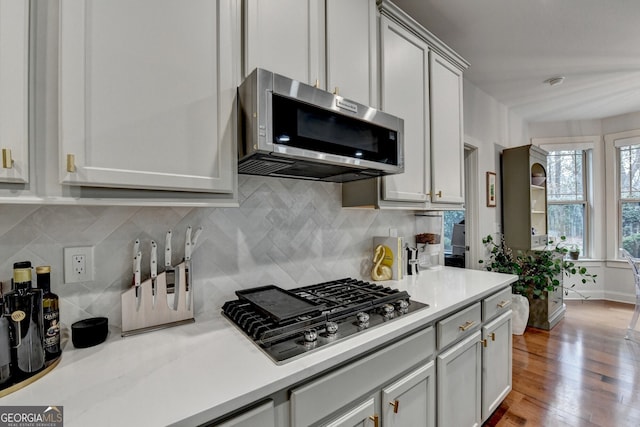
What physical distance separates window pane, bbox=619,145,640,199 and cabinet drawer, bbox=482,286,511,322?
400cm

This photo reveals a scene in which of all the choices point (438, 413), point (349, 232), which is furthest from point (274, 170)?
point (438, 413)

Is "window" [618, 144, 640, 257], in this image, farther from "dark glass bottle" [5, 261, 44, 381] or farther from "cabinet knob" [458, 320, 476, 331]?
"dark glass bottle" [5, 261, 44, 381]

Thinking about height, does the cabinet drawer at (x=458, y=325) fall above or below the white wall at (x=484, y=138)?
below

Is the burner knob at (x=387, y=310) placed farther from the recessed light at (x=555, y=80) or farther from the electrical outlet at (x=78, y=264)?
the recessed light at (x=555, y=80)

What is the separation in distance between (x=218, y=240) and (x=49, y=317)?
24.0 inches

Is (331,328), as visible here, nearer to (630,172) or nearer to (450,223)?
(450,223)

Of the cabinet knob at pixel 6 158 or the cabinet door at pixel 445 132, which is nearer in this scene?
the cabinet knob at pixel 6 158

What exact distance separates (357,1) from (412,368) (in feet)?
5.71

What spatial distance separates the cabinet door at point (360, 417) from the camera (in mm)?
980

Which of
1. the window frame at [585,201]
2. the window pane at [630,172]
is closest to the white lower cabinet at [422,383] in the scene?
the window frame at [585,201]

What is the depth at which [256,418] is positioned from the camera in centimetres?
79

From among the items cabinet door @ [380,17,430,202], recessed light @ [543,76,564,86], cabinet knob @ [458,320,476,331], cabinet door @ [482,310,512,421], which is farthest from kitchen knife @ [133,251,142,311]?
recessed light @ [543,76,564,86]

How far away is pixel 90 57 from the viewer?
2.73 ft

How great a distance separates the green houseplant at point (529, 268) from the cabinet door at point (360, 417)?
2.74 metres
